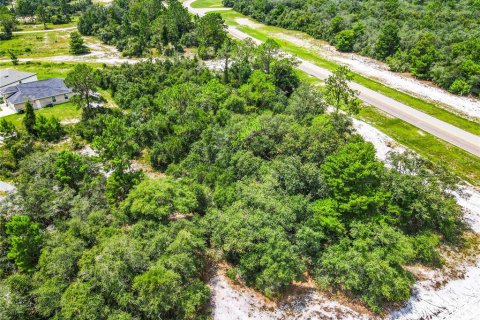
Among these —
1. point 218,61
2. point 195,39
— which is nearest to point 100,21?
point 195,39

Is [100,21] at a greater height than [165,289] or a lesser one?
greater

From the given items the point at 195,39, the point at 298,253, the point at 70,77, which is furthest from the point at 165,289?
the point at 195,39

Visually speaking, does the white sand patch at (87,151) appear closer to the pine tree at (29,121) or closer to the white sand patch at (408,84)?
the pine tree at (29,121)

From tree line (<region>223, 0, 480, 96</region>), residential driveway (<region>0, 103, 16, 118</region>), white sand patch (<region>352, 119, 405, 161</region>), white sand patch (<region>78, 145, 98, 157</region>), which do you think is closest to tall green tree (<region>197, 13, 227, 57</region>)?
tree line (<region>223, 0, 480, 96</region>)

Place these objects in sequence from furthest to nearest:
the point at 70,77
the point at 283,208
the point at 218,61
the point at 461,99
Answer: the point at 218,61
the point at 461,99
the point at 70,77
the point at 283,208

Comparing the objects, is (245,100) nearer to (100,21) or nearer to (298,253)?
(298,253)

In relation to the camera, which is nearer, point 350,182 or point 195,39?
point 350,182

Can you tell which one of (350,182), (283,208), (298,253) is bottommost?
(298,253)

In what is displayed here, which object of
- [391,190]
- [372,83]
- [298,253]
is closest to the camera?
[298,253]

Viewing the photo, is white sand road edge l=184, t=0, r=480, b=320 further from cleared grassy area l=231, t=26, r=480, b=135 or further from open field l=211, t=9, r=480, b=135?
open field l=211, t=9, r=480, b=135
